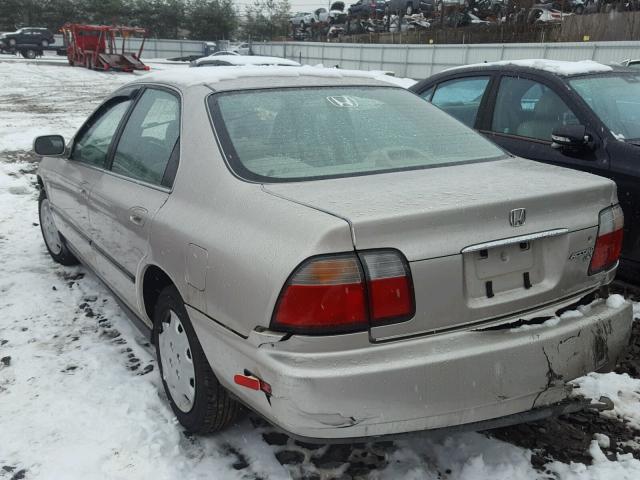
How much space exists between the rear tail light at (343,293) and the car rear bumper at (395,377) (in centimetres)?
6

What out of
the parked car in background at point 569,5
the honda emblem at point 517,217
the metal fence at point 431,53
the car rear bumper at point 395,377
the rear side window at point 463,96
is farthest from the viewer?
the parked car in background at point 569,5

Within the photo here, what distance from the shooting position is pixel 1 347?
11.2 feet

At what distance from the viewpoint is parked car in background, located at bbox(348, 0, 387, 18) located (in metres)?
40.6

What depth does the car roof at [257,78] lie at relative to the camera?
9.35ft

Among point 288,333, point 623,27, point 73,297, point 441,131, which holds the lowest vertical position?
point 73,297

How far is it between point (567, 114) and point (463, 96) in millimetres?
1140

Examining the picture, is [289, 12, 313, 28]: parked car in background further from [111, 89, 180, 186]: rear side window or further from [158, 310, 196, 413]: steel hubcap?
[158, 310, 196, 413]: steel hubcap

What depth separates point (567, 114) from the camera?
14.3ft

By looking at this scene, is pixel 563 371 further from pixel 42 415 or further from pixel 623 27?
pixel 623 27

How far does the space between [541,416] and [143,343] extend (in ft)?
7.56

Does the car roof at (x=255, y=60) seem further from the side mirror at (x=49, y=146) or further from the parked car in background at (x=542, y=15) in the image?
the parked car in background at (x=542, y=15)

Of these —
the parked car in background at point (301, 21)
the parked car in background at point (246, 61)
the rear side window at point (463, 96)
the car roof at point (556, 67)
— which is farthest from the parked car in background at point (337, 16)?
the car roof at point (556, 67)

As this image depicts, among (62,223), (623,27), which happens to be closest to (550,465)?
(62,223)

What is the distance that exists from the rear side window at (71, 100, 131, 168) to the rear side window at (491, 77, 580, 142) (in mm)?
3020
